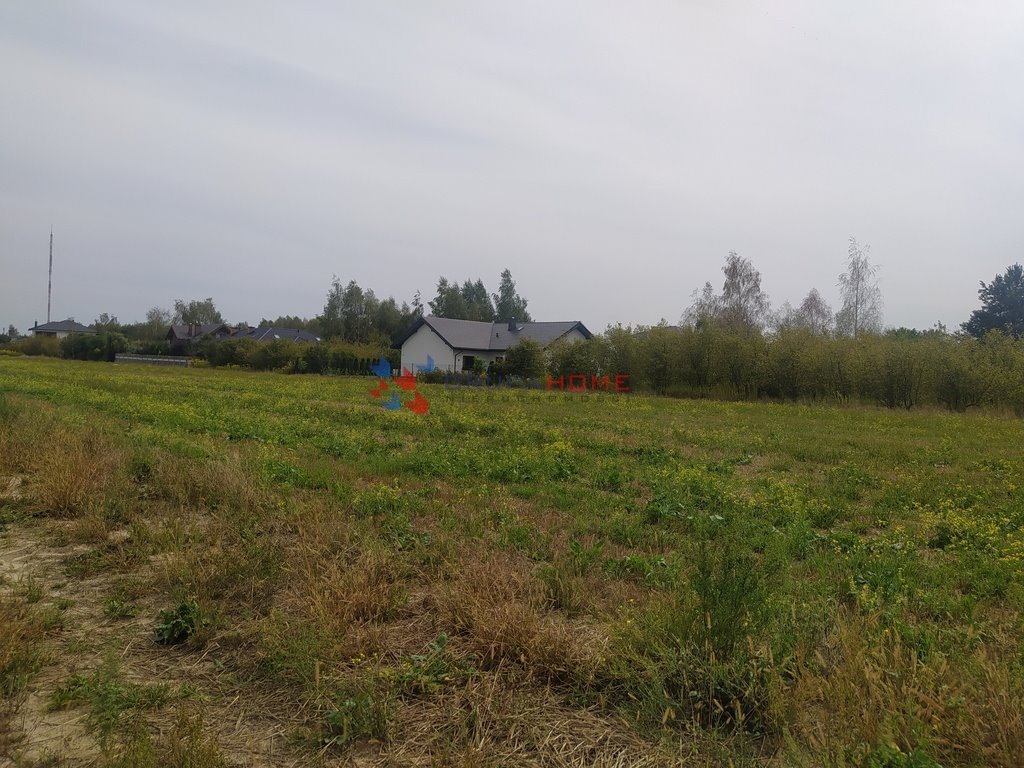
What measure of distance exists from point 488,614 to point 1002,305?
5619cm

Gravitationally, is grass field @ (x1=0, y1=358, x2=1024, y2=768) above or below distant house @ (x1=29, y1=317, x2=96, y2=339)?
below

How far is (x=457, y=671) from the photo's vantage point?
3.22m

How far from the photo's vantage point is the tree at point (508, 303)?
86.1 m

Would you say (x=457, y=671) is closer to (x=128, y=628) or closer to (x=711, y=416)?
(x=128, y=628)

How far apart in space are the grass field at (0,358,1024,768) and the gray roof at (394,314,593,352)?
36.9 m

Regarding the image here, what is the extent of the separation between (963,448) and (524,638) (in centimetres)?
1352

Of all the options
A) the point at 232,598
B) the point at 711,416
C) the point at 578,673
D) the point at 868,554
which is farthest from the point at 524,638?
the point at 711,416

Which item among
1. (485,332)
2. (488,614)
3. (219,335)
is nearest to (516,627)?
(488,614)

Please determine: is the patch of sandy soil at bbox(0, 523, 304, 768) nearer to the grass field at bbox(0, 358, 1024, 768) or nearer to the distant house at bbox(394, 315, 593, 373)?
the grass field at bbox(0, 358, 1024, 768)

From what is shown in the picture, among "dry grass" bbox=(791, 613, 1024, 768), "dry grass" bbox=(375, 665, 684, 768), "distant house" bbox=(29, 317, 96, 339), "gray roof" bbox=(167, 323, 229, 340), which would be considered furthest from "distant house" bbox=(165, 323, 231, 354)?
"dry grass" bbox=(791, 613, 1024, 768)

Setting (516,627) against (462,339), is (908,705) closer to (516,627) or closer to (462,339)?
(516,627)

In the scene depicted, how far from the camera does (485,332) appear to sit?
4878 centimetres

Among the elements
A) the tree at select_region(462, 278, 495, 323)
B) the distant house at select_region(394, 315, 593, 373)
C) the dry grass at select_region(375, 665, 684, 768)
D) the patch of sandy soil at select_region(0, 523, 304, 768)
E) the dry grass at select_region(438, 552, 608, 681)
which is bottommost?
the patch of sandy soil at select_region(0, 523, 304, 768)

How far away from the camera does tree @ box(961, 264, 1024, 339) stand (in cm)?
4444
